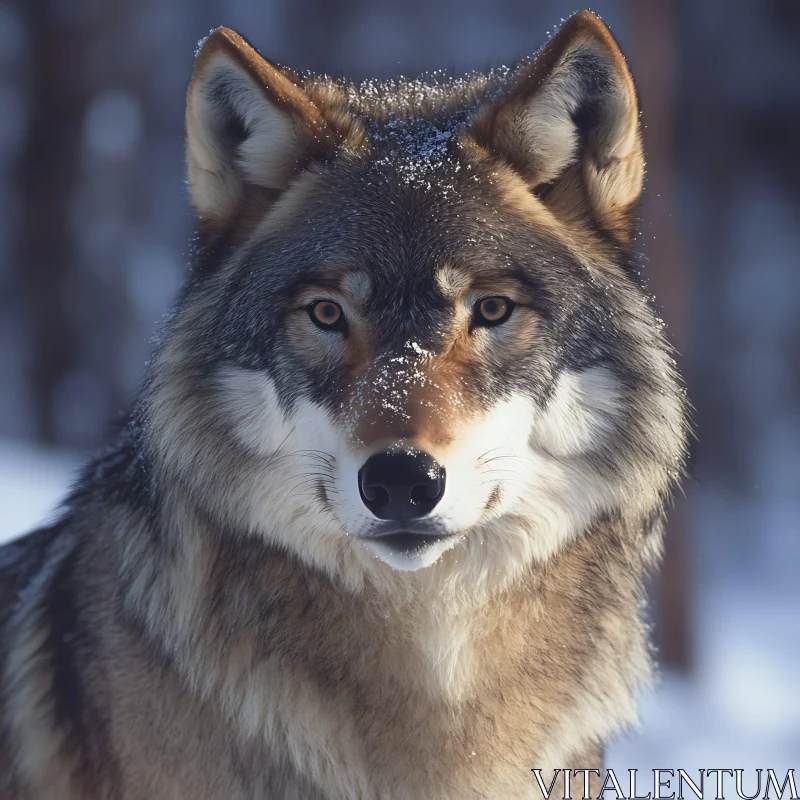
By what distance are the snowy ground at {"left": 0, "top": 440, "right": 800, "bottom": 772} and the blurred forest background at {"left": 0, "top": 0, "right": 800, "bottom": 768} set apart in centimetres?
15

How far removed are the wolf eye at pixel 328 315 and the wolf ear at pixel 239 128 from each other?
1.55 ft

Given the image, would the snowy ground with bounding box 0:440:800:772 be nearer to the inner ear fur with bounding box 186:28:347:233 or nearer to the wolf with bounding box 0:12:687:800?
the wolf with bounding box 0:12:687:800

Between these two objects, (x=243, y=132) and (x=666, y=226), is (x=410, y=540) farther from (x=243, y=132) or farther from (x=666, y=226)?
(x=666, y=226)

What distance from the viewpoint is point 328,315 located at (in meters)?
2.40

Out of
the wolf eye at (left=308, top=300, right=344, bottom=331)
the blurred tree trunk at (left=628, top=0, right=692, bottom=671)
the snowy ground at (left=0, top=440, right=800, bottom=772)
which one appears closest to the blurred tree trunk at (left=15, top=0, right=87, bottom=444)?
the snowy ground at (left=0, top=440, right=800, bottom=772)

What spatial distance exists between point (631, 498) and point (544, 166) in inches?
36.5

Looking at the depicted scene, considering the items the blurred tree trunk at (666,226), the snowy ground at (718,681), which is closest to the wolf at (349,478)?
the snowy ground at (718,681)

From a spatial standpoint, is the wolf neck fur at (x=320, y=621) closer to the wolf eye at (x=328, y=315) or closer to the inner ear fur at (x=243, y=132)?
the wolf eye at (x=328, y=315)

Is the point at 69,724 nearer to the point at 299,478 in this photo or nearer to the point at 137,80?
the point at 299,478

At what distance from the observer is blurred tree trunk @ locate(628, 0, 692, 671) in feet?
23.9

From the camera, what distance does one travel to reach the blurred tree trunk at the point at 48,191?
11523mm

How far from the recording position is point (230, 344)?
252 cm

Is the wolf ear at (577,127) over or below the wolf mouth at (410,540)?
over

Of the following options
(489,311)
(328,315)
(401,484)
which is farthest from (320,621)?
(489,311)
